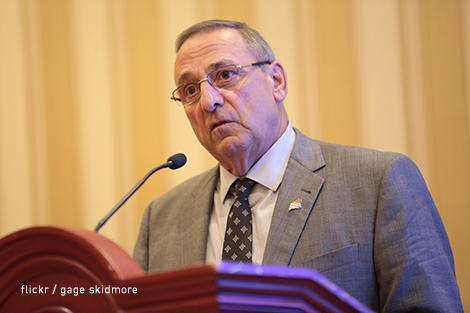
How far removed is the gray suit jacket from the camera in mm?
1424

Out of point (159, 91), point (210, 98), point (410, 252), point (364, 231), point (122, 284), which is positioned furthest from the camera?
point (159, 91)

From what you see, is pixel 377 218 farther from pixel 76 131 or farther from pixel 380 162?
pixel 76 131

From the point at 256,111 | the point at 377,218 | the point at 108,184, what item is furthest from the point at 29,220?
the point at 377,218

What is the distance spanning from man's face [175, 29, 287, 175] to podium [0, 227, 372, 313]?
1.00 meters

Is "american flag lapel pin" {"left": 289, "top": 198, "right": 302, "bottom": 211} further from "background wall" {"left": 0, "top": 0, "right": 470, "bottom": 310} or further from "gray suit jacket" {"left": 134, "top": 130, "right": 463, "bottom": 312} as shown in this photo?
"background wall" {"left": 0, "top": 0, "right": 470, "bottom": 310}

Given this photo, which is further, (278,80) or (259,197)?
(278,80)

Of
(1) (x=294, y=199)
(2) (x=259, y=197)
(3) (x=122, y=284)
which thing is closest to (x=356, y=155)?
(1) (x=294, y=199)

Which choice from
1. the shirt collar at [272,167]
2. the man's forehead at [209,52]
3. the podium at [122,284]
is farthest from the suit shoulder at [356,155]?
the podium at [122,284]

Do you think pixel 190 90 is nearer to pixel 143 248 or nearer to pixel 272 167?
pixel 272 167

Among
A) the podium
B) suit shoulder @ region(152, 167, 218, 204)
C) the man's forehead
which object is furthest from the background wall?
the podium

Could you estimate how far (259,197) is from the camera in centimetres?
180

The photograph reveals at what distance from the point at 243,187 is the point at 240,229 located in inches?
7.3

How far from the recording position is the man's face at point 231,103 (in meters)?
1.77

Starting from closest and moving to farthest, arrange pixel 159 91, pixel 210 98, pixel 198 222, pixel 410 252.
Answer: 1. pixel 410 252
2. pixel 210 98
3. pixel 198 222
4. pixel 159 91
